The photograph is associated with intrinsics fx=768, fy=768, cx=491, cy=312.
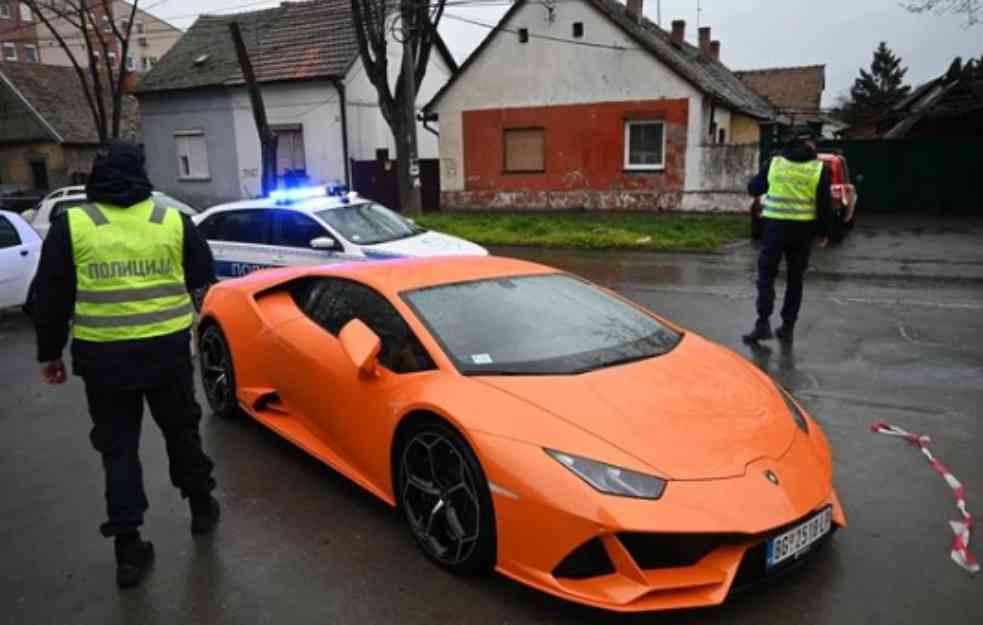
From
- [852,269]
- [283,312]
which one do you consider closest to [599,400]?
[283,312]

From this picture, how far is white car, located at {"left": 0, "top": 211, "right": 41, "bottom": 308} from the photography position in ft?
30.0

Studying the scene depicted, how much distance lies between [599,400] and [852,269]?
10160 mm

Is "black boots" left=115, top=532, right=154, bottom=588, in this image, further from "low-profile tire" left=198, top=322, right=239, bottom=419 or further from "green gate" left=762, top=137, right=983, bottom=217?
"green gate" left=762, top=137, right=983, bottom=217

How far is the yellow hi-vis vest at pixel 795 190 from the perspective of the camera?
7023mm

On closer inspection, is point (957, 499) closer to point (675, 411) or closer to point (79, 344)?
point (675, 411)

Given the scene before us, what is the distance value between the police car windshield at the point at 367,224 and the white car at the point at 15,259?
356 centimetres

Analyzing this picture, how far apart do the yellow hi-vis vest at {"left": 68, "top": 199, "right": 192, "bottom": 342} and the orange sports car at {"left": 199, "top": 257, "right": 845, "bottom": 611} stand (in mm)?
883

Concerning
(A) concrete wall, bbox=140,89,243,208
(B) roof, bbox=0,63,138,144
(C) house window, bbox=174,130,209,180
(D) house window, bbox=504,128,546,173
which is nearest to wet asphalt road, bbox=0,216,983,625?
(D) house window, bbox=504,128,546,173

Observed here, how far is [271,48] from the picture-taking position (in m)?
26.9

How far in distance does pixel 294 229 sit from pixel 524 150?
48.9ft

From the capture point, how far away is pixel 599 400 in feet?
10.6

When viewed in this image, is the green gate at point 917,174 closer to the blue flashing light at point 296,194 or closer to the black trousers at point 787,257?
the black trousers at point 787,257

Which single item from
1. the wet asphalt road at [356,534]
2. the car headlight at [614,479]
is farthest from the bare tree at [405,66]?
the car headlight at [614,479]

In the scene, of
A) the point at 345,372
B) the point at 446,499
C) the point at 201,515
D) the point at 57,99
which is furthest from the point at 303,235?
the point at 57,99
